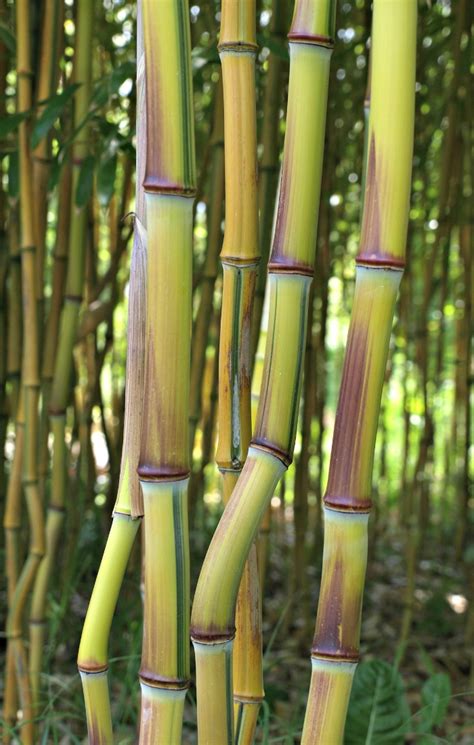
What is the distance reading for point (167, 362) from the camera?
21.3 inches

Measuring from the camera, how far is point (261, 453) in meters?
0.55

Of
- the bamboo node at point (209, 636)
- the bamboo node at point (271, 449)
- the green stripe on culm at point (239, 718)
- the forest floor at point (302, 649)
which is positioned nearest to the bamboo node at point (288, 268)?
the bamboo node at point (271, 449)

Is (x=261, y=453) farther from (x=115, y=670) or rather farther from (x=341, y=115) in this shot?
(x=341, y=115)

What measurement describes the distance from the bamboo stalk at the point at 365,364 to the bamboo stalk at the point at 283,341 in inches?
1.4

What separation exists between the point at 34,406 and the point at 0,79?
1.76 ft

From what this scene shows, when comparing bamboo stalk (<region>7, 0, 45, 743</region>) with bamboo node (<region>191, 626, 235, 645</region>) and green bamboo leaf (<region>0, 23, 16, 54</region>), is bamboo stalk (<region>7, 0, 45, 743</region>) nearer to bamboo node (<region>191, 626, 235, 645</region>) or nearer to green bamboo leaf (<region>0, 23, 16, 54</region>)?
green bamboo leaf (<region>0, 23, 16, 54</region>)

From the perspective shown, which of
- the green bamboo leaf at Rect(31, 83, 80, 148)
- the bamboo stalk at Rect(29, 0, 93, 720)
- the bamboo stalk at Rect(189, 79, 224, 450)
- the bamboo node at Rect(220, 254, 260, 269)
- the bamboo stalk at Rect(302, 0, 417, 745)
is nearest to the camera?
→ the bamboo stalk at Rect(302, 0, 417, 745)

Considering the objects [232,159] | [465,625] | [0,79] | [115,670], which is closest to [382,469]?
[465,625]

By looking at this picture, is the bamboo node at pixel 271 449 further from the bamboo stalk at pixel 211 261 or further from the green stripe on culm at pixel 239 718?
the bamboo stalk at pixel 211 261

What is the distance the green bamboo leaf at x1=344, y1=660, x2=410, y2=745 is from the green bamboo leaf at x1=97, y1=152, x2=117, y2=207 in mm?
655

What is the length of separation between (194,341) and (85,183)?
370mm

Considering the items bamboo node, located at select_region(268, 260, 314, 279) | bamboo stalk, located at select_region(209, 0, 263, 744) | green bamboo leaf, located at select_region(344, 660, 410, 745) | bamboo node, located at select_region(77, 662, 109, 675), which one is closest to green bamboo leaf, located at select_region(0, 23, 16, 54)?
bamboo stalk, located at select_region(209, 0, 263, 744)

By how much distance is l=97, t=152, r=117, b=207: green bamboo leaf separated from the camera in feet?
3.10

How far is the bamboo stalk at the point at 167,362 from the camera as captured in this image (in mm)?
527
